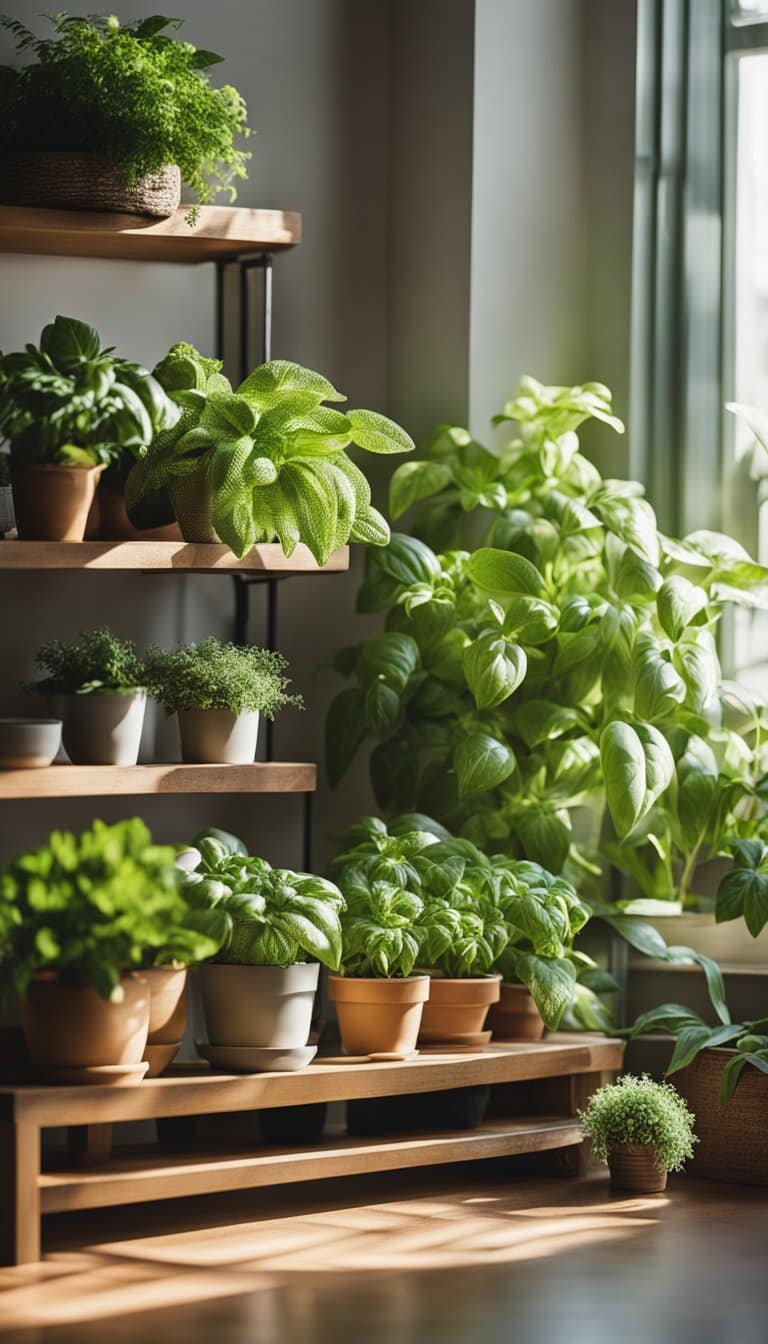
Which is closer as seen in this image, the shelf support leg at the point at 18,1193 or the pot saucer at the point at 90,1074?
the shelf support leg at the point at 18,1193

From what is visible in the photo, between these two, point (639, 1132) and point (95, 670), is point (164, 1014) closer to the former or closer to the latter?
point (95, 670)

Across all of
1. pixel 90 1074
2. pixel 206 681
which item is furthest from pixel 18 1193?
pixel 206 681

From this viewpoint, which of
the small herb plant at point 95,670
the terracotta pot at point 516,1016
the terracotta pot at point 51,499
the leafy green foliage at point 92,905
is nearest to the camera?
the leafy green foliage at point 92,905

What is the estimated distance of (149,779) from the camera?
3047 millimetres

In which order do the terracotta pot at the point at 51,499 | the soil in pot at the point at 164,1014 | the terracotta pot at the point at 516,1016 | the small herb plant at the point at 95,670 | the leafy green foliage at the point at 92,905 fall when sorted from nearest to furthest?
the leafy green foliage at the point at 92,905, the soil in pot at the point at 164,1014, the terracotta pot at the point at 51,499, the small herb plant at the point at 95,670, the terracotta pot at the point at 516,1016

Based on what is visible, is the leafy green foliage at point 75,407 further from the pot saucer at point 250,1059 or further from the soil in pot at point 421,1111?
the soil in pot at point 421,1111

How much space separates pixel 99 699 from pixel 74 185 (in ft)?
2.80

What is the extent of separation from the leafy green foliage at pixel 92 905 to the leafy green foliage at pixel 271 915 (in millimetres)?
268

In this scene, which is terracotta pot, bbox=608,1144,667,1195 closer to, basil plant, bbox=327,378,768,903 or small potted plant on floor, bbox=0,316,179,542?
basil plant, bbox=327,378,768,903

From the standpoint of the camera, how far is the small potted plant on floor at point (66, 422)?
9.53 ft

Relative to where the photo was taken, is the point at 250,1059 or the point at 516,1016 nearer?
the point at 250,1059

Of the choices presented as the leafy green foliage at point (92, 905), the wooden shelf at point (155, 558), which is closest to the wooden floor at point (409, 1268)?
the leafy green foliage at point (92, 905)

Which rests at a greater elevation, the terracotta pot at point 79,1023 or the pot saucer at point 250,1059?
the terracotta pot at point 79,1023

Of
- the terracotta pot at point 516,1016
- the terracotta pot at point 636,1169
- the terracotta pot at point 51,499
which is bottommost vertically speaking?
the terracotta pot at point 636,1169
